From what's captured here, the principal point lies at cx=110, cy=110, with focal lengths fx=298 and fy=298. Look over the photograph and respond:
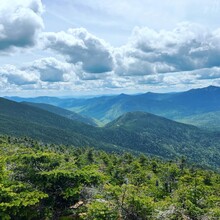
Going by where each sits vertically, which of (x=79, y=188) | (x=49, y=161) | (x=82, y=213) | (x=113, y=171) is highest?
(x=49, y=161)

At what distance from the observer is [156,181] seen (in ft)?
253

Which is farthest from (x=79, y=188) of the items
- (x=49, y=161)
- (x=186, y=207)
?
(x=186, y=207)

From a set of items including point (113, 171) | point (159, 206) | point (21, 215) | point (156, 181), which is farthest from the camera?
point (113, 171)

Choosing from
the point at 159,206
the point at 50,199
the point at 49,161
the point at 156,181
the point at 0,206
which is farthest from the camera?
the point at 156,181

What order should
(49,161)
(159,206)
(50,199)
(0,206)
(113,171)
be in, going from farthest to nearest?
(113,171) → (49,161) → (50,199) → (159,206) → (0,206)

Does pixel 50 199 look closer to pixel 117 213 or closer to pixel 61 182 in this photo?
pixel 61 182

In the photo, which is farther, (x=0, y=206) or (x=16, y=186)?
(x=16, y=186)

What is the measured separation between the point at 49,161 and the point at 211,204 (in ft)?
73.7

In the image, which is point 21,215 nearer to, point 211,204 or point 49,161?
point 49,161

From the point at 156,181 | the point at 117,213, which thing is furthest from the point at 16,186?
the point at 156,181

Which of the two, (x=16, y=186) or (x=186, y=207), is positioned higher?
(x=16, y=186)

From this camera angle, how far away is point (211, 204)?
132 feet

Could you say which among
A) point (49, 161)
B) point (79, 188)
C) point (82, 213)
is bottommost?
point (82, 213)

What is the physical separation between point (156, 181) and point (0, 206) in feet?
175
